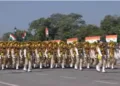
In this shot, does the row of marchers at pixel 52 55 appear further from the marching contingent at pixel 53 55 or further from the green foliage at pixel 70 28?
the green foliage at pixel 70 28

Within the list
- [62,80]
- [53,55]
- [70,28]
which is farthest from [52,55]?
[70,28]

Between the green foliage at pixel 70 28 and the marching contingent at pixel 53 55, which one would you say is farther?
the green foliage at pixel 70 28

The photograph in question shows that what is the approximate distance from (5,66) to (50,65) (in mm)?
2977

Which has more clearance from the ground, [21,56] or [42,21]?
[42,21]

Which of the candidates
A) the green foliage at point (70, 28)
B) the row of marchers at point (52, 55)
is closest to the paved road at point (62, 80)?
the row of marchers at point (52, 55)

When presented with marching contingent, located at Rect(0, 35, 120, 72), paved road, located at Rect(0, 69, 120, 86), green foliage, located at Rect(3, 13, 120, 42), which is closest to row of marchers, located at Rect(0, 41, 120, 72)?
marching contingent, located at Rect(0, 35, 120, 72)

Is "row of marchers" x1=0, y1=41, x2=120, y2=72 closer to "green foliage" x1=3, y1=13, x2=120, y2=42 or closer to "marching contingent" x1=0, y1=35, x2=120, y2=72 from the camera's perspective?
"marching contingent" x1=0, y1=35, x2=120, y2=72

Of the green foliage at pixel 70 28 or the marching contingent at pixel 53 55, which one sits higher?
the green foliage at pixel 70 28

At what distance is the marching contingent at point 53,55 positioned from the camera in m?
25.9

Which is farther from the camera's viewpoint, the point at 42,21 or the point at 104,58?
the point at 42,21

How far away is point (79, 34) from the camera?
6900cm

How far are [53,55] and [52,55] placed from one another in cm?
7

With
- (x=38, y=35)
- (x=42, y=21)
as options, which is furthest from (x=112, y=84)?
(x=42, y=21)

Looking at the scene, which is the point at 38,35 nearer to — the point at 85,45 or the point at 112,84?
the point at 85,45
